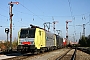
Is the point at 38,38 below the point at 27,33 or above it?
below

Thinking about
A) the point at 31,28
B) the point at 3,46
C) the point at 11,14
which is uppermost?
the point at 11,14

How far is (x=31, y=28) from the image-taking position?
2552 cm

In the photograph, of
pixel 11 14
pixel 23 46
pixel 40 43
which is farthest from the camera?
pixel 11 14

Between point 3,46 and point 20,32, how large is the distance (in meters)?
21.9

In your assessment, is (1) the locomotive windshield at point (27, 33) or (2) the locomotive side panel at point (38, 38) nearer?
(2) the locomotive side panel at point (38, 38)

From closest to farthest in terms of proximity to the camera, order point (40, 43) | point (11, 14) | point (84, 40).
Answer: point (40, 43)
point (11, 14)
point (84, 40)

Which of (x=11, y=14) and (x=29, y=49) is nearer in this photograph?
(x=29, y=49)

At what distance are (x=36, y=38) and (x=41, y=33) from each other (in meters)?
2.49

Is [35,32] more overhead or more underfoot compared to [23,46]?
more overhead

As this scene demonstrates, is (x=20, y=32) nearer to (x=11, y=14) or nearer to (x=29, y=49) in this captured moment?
(x=29, y=49)

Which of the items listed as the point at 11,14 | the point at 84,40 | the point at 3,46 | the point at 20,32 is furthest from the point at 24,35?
the point at 84,40

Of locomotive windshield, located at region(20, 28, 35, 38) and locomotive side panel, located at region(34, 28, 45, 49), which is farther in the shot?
locomotive windshield, located at region(20, 28, 35, 38)

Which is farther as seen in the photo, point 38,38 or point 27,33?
point 38,38

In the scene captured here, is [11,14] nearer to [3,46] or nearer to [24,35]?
[24,35]
